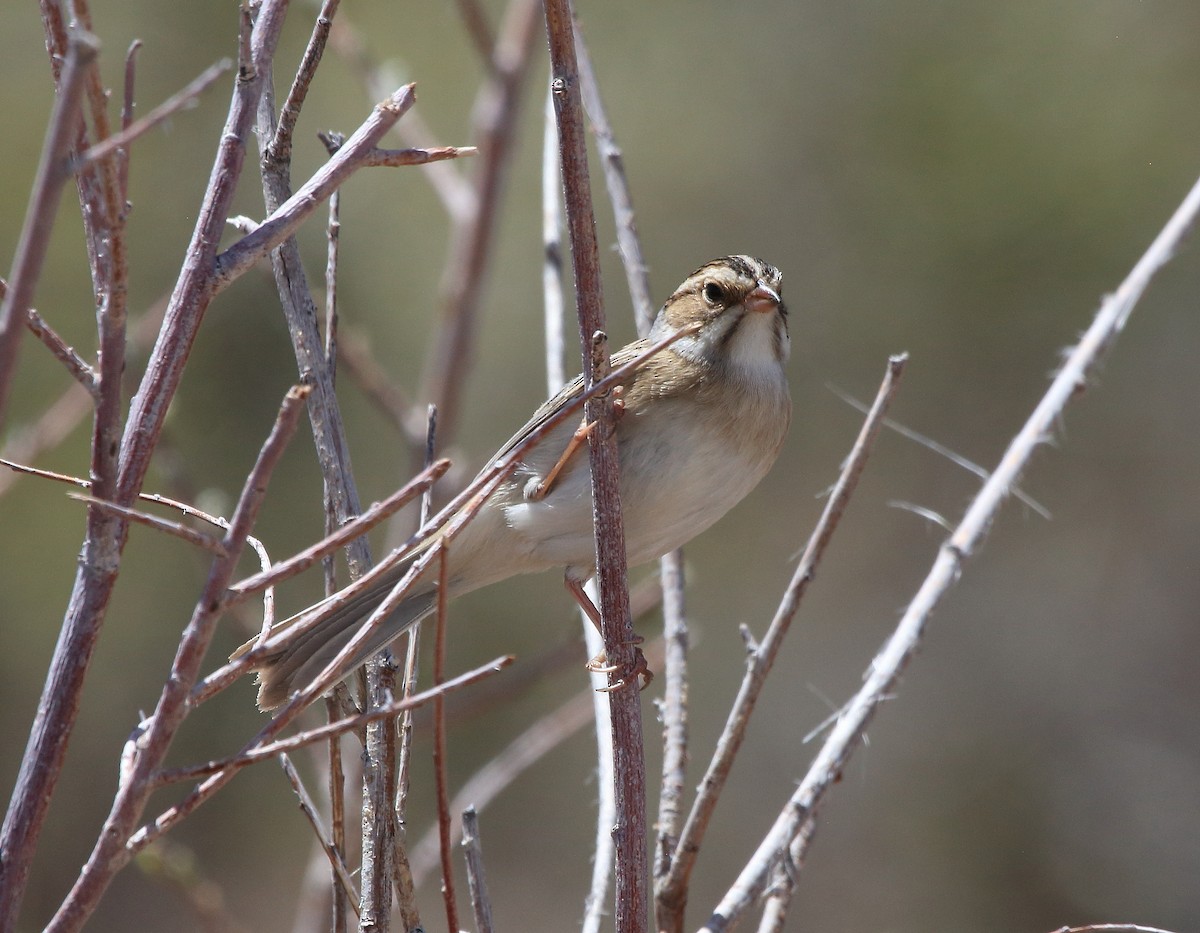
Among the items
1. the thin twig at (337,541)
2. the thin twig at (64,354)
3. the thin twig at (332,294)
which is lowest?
the thin twig at (337,541)

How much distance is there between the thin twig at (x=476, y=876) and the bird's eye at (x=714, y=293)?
1835mm

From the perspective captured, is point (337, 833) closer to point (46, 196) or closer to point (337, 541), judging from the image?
point (337, 541)

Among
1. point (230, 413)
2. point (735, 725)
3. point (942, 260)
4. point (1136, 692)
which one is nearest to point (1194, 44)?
point (942, 260)

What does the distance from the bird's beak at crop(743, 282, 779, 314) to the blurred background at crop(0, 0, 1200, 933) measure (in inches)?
166

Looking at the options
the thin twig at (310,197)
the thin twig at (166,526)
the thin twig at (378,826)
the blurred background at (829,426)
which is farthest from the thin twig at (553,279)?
the blurred background at (829,426)

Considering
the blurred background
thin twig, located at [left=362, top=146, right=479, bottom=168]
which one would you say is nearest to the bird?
thin twig, located at [left=362, top=146, right=479, bottom=168]

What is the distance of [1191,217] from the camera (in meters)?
2.38

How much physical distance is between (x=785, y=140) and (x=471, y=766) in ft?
15.9

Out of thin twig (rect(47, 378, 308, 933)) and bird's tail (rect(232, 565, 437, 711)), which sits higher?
bird's tail (rect(232, 565, 437, 711))

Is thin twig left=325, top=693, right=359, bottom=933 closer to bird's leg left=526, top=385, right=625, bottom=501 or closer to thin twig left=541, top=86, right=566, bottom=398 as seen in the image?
bird's leg left=526, top=385, right=625, bottom=501

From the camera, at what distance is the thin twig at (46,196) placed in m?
0.92

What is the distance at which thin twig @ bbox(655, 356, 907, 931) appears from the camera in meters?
2.07

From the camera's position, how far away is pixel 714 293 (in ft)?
10.8

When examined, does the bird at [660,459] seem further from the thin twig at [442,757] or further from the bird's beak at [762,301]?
the thin twig at [442,757]
